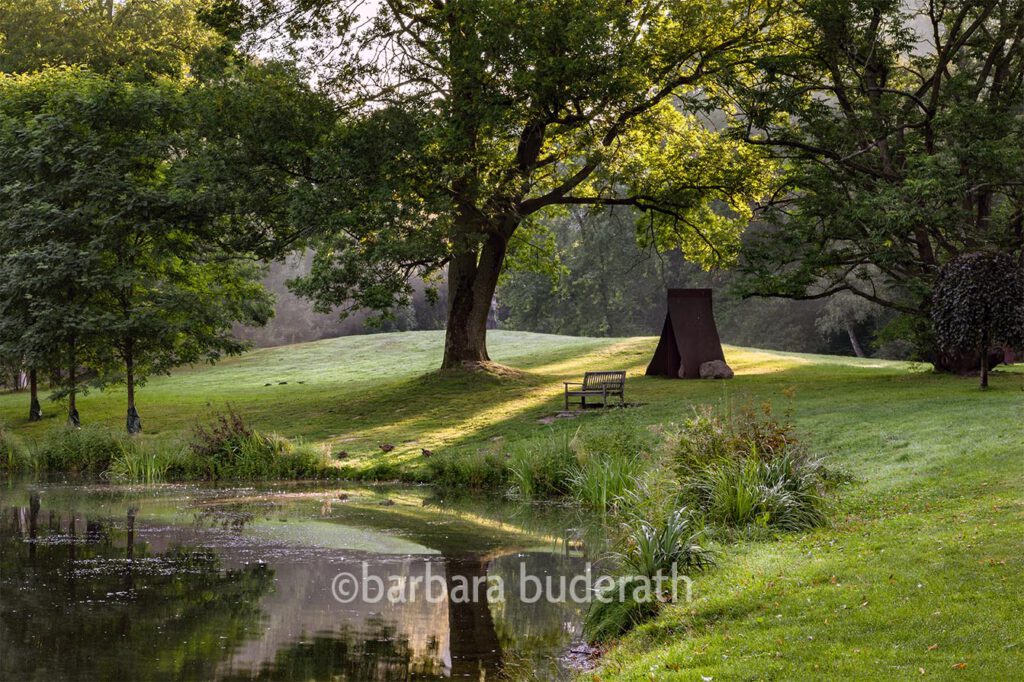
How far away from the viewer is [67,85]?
105ft

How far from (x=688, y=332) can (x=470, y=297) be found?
723cm

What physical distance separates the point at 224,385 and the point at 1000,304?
30.8 m

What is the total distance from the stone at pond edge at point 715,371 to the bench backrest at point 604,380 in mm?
5628

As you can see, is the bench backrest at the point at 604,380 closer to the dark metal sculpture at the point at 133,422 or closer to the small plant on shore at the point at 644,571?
the dark metal sculpture at the point at 133,422

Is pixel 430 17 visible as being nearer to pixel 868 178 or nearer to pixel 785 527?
pixel 868 178

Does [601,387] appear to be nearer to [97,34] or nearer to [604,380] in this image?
[604,380]

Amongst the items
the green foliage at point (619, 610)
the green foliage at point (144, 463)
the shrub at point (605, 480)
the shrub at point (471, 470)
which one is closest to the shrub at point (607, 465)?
the shrub at point (605, 480)

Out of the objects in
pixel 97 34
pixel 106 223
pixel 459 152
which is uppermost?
pixel 97 34

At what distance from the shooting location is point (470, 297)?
34.8m

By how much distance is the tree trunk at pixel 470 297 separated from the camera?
114ft

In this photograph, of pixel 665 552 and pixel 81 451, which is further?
pixel 81 451

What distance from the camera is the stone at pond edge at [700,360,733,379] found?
3319cm

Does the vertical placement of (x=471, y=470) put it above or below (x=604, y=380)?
below

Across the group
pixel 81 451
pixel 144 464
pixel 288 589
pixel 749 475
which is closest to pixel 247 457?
pixel 144 464
